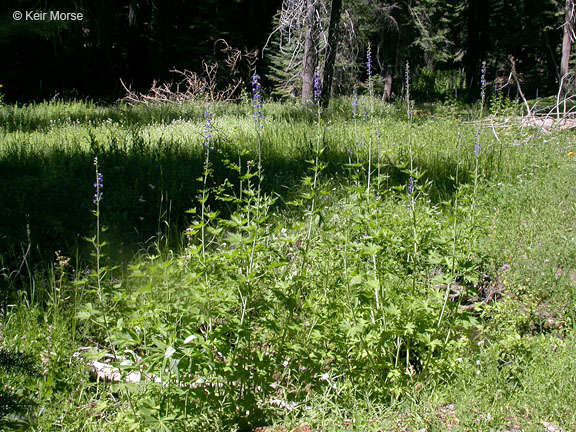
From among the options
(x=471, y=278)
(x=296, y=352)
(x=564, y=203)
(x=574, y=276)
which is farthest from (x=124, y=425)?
(x=564, y=203)

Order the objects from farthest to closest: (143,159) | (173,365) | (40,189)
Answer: (143,159) < (40,189) < (173,365)

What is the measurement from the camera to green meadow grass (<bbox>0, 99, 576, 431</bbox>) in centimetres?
221

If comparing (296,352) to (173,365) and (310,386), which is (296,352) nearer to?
(310,386)

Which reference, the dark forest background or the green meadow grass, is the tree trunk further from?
the green meadow grass

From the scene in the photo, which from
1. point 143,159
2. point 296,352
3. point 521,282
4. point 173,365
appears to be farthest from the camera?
point 143,159

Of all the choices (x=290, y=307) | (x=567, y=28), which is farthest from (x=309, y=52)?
(x=290, y=307)

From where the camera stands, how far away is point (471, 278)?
8.32 feet

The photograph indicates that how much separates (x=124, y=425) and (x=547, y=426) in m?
1.98

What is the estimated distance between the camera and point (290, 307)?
7.70 feet

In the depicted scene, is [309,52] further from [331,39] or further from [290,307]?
[290,307]

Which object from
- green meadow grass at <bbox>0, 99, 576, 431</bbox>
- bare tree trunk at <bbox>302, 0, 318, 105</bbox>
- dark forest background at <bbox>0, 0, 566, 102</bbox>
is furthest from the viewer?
dark forest background at <bbox>0, 0, 566, 102</bbox>

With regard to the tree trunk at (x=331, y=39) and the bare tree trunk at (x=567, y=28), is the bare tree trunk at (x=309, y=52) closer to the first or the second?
the tree trunk at (x=331, y=39)

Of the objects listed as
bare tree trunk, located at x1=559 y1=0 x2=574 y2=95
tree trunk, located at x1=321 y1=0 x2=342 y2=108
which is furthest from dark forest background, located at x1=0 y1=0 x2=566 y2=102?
tree trunk, located at x1=321 y1=0 x2=342 y2=108

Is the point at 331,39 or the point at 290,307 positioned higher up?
the point at 331,39
